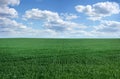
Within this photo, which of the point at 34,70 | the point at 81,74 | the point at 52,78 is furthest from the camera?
the point at 34,70

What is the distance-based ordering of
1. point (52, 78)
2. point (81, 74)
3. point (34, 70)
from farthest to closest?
point (34, 70)
point (81, 74)
point (52, 78)

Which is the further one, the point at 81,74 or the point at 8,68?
the point at 8,68

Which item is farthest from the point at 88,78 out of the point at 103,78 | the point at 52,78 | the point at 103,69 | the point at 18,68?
the point at 18,68

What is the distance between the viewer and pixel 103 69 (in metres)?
17.4

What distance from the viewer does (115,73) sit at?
1578 centimetres

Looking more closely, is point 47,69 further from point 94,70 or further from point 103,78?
point 103,78

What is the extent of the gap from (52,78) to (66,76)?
946 millimetres

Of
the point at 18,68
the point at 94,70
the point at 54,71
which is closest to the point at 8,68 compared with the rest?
the point at 18,68

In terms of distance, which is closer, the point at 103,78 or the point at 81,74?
the point at 103,78

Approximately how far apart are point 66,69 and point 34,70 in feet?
6.94

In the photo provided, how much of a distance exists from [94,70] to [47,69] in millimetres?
3097

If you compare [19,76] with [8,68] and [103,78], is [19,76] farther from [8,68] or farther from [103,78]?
[103,78]

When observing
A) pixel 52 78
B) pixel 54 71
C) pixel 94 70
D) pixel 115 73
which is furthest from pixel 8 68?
pixel 115 73

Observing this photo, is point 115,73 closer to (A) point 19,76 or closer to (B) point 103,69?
(B) point 103,69
